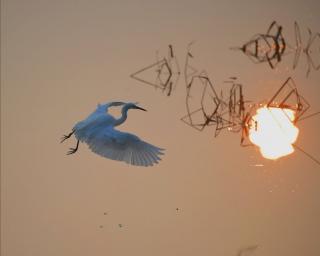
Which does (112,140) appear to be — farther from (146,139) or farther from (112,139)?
(146,139)

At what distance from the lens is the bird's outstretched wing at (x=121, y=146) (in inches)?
46.6

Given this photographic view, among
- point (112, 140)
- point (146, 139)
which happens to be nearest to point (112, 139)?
point (112, 140)

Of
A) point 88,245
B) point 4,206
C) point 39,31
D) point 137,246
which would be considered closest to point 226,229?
point 137,246

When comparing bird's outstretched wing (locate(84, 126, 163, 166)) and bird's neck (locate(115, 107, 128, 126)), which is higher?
bird's neck (locate(115, 107, 128, 126))

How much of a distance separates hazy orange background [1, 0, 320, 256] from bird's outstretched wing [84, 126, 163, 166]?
3 cm

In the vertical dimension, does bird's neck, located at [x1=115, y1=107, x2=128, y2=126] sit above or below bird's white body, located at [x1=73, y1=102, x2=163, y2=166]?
above

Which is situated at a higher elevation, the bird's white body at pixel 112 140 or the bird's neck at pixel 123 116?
the bird's neck at pixel 123 116

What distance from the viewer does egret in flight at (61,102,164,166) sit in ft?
3.87

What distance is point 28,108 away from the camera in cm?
117

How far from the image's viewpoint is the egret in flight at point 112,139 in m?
1.18

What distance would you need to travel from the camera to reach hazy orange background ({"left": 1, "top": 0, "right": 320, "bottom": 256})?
1.16 metres

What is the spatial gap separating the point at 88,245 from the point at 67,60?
0.61m

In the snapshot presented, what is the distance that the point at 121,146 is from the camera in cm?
119

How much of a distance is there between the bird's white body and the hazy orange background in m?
0.03
